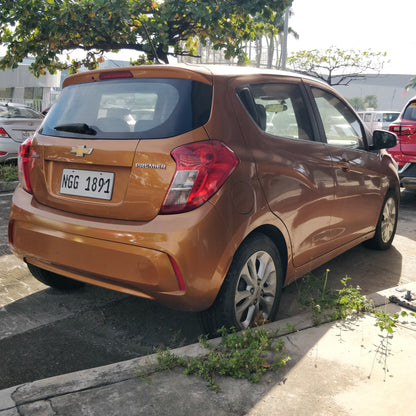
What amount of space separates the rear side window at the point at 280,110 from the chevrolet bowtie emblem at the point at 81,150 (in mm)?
968

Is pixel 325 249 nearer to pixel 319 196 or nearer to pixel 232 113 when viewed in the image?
pixel 319 196

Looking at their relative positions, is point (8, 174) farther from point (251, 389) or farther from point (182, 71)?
point (251, 389)

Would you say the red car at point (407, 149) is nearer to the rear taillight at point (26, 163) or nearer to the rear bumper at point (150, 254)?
the rear bumper at point (150, 254)

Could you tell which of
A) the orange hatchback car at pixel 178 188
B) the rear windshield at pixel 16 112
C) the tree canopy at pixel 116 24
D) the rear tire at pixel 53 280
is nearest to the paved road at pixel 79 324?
the rear tire at pixel 53 280

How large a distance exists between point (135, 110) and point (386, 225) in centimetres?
339

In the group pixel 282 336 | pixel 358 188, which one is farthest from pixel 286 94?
pixel 282 336

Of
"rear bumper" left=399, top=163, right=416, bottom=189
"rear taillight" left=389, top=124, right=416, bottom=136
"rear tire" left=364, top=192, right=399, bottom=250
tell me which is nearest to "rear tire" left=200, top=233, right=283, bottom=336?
"rear tire" left=364, top=192, right=399, bottom=250

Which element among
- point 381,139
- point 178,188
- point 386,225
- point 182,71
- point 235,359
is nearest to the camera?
point 235,359

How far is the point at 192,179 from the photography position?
2.77 m

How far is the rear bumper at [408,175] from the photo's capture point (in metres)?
8.12

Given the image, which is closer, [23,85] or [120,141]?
Answer: [120,141]

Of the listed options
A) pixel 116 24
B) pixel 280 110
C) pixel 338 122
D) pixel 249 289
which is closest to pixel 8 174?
pixel 116 24

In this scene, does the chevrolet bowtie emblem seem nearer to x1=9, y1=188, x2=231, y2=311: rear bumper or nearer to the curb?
x1=9, y1=188, x2=231, y2=311: rear bumper

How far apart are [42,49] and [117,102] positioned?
32.7 ft
